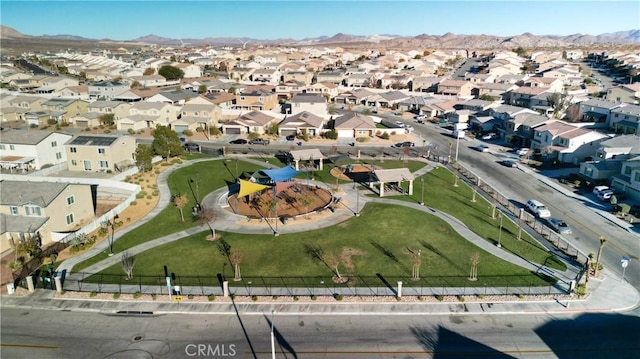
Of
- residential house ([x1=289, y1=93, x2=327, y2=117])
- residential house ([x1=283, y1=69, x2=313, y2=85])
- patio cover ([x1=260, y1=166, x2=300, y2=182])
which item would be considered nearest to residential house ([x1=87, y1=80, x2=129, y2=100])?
residential house ([x1=289, y1=93, x2=327, y2=117])

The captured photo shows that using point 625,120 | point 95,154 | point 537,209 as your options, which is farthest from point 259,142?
point 625,120

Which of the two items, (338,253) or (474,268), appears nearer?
(474,268)

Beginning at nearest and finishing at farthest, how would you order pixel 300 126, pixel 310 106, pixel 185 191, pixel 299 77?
pixel 185 191, pixel 300 126, pixel 310 106, pixel 299 77

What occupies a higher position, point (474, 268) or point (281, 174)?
point (281, 174)

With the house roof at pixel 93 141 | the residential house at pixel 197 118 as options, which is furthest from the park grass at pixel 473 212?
the residential house at pixel 197 118

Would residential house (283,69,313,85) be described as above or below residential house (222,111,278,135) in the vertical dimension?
above

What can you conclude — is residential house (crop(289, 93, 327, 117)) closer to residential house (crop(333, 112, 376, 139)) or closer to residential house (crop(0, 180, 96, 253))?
residential house (crop(333, 112, 376, 139))

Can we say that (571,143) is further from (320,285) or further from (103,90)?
(103,90)
